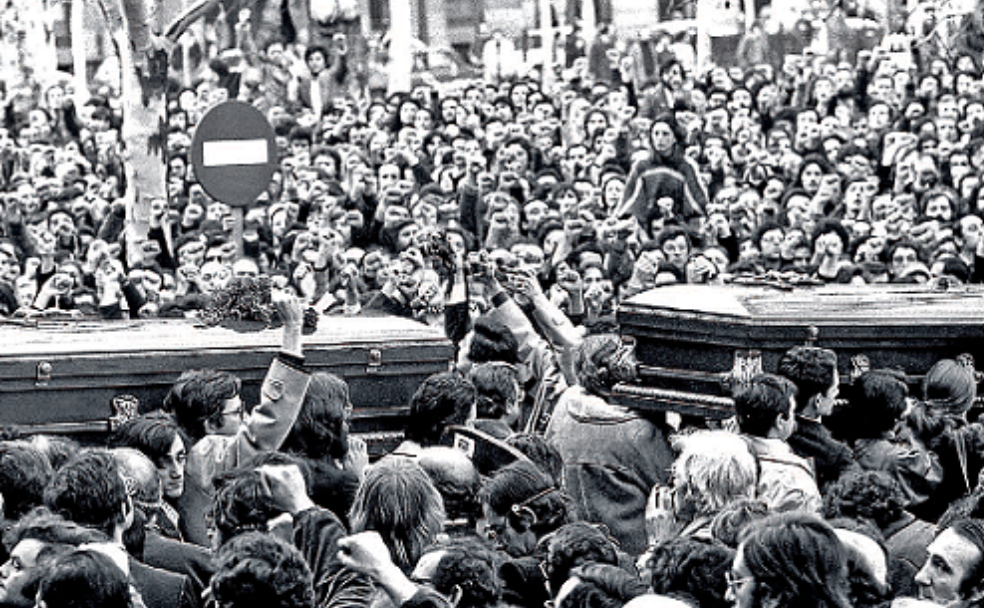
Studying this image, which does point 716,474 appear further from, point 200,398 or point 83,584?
point 200,398

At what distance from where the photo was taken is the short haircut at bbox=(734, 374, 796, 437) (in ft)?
22.5

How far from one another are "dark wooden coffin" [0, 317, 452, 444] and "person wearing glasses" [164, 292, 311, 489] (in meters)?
0.47

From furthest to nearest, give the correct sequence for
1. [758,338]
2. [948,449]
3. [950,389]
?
[758,338] → [950,389] → [948,449]

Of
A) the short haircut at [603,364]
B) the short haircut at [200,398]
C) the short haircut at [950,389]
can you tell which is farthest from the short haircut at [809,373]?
the short haircut at [200,398]

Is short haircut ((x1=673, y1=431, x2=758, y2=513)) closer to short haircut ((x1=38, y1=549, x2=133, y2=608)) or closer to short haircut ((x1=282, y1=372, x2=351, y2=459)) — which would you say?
short haircut ((x1=282, y1=372, x2=351, y2=459))

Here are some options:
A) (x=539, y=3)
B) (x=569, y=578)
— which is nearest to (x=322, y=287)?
(x=569, y=578)

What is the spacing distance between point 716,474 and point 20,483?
183cm

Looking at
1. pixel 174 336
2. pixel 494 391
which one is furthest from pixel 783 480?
pixel 174 336

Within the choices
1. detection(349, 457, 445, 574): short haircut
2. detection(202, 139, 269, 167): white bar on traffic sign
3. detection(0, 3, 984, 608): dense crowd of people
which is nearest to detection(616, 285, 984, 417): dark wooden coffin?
detection(0, 3, 984, 608): dense crowd of people

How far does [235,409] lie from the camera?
7.68 m

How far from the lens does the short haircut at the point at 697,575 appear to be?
198 inches

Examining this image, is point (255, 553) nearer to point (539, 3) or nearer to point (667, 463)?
point (667, 463)

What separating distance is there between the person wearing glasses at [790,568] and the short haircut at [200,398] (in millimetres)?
3276

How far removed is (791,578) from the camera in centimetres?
455
